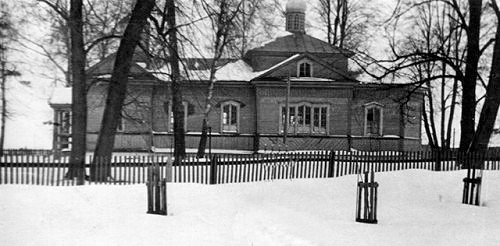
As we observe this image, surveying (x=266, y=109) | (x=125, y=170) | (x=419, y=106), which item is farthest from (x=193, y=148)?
(x=125, y=170)

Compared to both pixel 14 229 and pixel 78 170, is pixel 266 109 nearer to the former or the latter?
pixel 78 170

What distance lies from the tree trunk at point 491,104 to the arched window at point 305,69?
1521 centimetres

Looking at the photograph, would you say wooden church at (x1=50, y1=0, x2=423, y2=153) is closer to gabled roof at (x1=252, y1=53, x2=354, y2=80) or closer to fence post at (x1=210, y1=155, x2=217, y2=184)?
gabled roof at (x1=252, y1=53, x2=354, y2=80)

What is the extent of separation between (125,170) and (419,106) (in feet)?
86.0

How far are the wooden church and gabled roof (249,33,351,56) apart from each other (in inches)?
11.2

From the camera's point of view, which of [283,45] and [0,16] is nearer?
[0,16]

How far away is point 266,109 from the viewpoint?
3422 centimetres

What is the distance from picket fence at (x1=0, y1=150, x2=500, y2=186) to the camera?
14734 mm

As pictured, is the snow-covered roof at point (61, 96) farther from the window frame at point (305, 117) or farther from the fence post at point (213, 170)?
the fence post at point (213, 170)

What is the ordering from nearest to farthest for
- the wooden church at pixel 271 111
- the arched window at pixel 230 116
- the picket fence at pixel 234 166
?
the picket fence at pixel 234 166
the wooden church at pixel 271 111
the arched window at pixel 230 116

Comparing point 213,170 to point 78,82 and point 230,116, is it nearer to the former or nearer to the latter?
point 78,82

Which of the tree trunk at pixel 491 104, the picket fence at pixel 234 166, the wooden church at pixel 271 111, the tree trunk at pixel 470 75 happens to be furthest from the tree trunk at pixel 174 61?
the tree trunk at pixel 470 75

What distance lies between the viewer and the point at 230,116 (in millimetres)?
35375

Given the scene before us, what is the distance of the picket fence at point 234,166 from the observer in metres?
14.7
